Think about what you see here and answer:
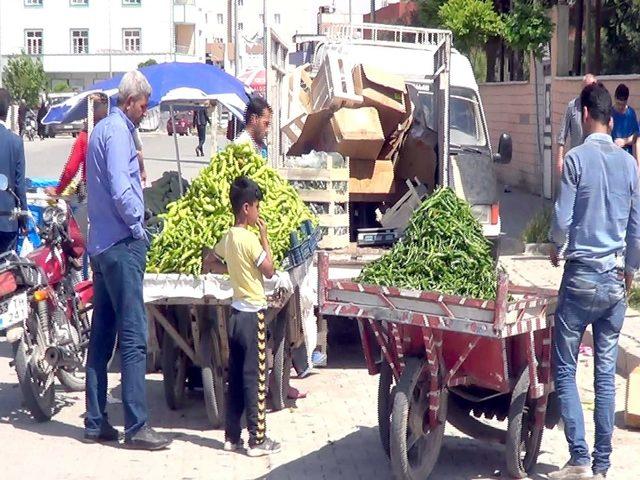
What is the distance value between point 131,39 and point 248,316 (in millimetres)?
84360

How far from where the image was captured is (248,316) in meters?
7.31

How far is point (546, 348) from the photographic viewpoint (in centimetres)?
676

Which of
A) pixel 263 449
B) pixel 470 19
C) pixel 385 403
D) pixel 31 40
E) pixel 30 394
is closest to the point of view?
pixel 385 403

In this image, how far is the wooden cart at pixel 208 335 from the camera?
7.84 m

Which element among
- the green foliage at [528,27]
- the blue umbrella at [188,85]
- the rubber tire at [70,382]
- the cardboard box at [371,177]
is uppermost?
the green foliage at [528,27]

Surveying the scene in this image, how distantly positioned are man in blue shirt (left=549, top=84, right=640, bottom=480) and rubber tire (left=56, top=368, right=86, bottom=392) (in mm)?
4045

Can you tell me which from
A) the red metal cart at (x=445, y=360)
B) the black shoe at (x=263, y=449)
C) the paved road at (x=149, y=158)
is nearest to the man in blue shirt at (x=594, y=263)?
the red metal cart at (x=445, y=360)

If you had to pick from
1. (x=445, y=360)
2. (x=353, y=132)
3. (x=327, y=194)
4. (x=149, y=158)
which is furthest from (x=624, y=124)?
(x=149, y=158)

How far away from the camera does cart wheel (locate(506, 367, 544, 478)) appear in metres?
6.62

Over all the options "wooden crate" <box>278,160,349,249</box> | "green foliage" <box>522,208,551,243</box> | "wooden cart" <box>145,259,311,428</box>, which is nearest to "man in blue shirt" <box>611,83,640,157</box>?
"green foliage" <box>522,208,551,243</box>

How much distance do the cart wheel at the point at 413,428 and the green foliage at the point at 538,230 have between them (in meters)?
9.60

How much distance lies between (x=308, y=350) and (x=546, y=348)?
2.31 metres

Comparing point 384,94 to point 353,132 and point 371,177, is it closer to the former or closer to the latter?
point 353,132

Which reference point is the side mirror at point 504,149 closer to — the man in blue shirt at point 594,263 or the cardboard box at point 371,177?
the cardboard box at point 371,177
